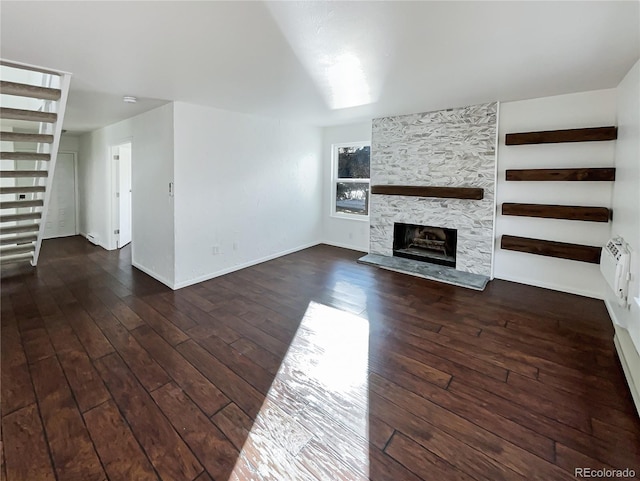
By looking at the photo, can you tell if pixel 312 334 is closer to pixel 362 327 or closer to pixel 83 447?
pixel 362 327

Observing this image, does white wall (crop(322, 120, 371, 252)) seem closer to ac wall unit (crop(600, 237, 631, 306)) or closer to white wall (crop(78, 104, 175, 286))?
white wall (crop(78, 104, 175, 286))

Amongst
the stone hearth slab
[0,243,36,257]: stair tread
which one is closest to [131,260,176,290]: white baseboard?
[0,243,36,257]: stair tread

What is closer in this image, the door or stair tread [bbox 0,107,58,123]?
stair tread [bbox 0,107,58,123]

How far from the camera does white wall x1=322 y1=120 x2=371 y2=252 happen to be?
5564 mm

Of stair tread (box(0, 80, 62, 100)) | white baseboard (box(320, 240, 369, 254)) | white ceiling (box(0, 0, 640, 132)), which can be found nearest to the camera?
white ceiling (box(0, 0, 640, 132))

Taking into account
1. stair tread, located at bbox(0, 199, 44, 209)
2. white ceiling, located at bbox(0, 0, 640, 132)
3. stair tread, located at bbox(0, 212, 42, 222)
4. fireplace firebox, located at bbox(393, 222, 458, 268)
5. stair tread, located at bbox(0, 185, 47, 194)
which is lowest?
fireplace firebox, located at bbox(393, 222, 458, 268)

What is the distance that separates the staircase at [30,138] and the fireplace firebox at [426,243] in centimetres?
437

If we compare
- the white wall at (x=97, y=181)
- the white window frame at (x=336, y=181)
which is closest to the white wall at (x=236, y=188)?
the white window frame at (x=336, y=181)

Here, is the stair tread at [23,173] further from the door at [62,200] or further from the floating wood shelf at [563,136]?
the floating wood shelf at [563,136]

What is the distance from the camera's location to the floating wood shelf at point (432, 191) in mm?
4090

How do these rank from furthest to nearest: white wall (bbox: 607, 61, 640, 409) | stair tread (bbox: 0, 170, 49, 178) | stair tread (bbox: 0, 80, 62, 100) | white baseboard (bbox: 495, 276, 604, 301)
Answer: white baseboard (bbox: 495, 276, 604, 301), stair tread (bbox: 0, 170, 49, 178), stair tread (bbox: 0, 80, 62, 100), white wall (bbox: 607, 61, 640, 409)

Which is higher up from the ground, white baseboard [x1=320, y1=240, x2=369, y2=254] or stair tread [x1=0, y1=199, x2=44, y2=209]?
stair tread [x1=0, y1=199, x2=44, y2=209]

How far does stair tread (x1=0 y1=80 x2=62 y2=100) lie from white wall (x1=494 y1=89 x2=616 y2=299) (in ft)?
15.7

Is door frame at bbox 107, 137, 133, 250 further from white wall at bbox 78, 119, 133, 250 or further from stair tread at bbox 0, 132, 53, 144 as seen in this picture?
stair tread at bbox 0, 132, 53, 144
